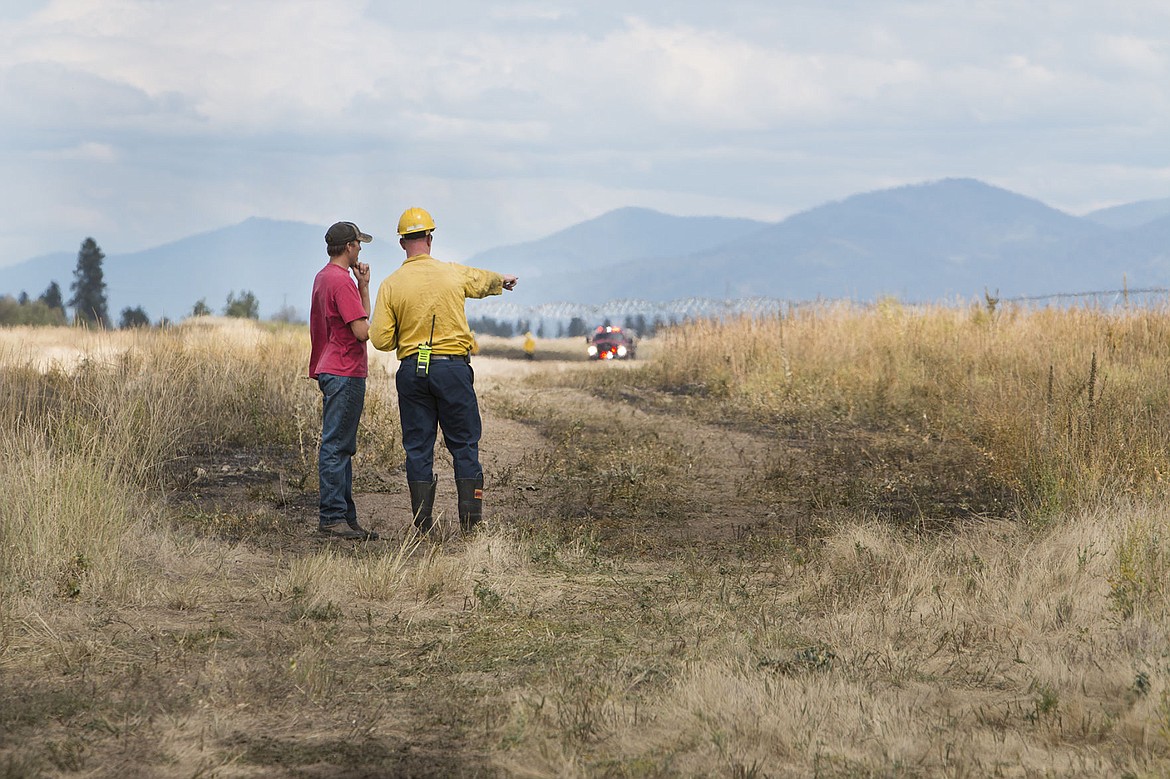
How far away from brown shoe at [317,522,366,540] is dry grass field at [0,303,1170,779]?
13cm

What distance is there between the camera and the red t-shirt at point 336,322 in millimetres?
8336

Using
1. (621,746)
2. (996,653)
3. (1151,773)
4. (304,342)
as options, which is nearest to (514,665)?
(621,746)

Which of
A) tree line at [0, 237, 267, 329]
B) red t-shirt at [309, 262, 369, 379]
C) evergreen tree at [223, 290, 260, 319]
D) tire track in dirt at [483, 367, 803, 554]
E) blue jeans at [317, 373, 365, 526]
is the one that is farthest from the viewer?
evergreen tree at [223, 290, 260, 319]

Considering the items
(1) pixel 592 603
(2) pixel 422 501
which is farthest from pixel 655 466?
(1) pixel 592 603

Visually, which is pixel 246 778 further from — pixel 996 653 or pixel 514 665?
pixel 996 653

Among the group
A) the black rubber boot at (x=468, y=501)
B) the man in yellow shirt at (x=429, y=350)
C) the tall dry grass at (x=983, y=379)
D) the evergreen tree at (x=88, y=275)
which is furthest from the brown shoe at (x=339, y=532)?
the evergreen tree at (x=88, y=275)

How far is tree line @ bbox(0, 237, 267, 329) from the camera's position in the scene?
679 inches

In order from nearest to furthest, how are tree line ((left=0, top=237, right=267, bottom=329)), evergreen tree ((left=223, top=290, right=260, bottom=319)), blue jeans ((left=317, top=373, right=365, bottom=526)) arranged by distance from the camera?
blue jeans ((left=317, top=373, right=365, bottom=526))
tree line ((left=0, top=237, right=267, bottom=329))
evergreen tree ((left=223, top=290, right=260, bottom=319))

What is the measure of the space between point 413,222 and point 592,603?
2.96 metres

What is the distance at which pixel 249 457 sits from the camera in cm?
1198

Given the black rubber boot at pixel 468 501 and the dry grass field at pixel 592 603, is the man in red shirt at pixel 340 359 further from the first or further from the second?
the black rubber boot at pixel 468 501

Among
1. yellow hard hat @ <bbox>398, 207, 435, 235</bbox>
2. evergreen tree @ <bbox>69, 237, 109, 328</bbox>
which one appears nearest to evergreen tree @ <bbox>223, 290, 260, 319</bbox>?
evergreen tree @ <bbox>69, 237, 109, 328</bbox>

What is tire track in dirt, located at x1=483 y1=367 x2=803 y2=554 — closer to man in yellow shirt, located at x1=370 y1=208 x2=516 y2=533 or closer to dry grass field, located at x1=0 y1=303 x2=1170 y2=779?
dry grass field, located at x1=0 y1=303 x2=1170 y2=779

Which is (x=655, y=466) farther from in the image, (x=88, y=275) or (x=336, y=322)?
(x=88, y=275)
